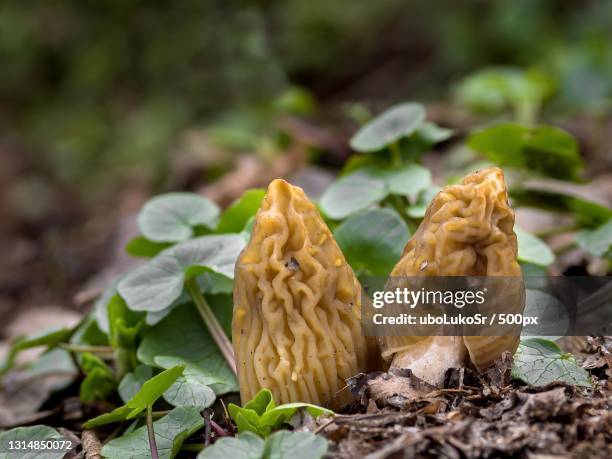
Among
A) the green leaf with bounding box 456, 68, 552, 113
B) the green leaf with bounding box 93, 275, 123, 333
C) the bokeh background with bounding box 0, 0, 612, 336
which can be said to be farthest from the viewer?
the bokeh background with bounding box 0, 0, 612, 336

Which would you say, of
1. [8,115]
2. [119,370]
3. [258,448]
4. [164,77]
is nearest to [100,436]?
[119,370]

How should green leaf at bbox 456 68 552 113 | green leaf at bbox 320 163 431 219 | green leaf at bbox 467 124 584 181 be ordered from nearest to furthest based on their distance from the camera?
green leaf at bbox 320 163 431 219 → green leaf at bbox 467 124 584 181 → green leaf at bbox 456 68 552 113

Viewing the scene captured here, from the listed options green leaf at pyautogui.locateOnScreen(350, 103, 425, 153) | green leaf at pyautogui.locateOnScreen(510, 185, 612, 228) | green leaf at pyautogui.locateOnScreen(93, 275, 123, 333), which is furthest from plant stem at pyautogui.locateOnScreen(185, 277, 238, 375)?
green leaf at pyautogui.locateOnScreen(510, 185, 612, 228)

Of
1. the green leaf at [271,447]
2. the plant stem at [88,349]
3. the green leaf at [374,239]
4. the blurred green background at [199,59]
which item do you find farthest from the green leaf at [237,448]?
the blurred green background at [199,59]

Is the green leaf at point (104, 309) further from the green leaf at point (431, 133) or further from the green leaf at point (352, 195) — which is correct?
the green leaf at point (431, 133)

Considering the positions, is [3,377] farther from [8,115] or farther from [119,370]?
[8,115]

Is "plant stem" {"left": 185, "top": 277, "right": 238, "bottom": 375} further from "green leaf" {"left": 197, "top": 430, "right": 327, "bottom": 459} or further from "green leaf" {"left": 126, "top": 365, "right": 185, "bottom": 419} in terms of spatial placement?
"green leaf" {"left": 197, "top": 430, "right": 327, "bottom": 459}

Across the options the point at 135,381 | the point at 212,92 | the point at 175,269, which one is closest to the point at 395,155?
the point at 175,269
